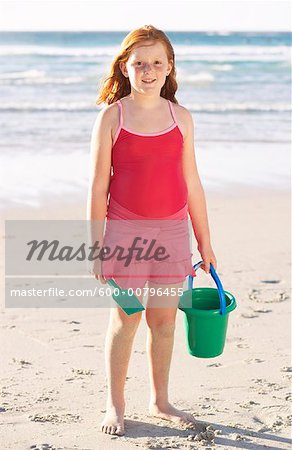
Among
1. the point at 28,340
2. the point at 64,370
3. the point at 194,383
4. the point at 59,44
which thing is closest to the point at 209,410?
the point at 194,383

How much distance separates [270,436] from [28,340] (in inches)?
62.3

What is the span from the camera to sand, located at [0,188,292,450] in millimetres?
Answer: 3406

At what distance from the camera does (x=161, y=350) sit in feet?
11.6

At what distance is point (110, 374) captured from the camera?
3.48 m

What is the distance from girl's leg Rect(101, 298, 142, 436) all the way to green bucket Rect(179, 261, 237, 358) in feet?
0.74

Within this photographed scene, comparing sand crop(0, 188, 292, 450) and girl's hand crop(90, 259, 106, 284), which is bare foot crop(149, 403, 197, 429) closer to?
sand crop(0, 188, 292, 450)

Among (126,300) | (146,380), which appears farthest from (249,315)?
(126,300)

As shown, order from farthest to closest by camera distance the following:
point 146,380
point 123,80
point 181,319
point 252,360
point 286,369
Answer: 1. point 181,319
2. point 252,360
3. point 286,369
4. point 146,380
5. point 123,80

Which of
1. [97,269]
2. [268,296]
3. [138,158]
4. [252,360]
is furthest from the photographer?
[268,296]

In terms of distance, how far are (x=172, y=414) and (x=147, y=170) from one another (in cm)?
109

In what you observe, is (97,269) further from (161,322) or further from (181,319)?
(181,319)

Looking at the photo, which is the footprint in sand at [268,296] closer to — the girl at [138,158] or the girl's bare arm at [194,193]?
the girl's bare arm at [194,193]

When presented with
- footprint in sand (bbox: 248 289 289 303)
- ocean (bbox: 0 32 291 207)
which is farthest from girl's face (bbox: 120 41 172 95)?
ocean (bbox: 0 32 291 207)

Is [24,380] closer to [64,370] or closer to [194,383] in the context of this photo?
[64,370]
